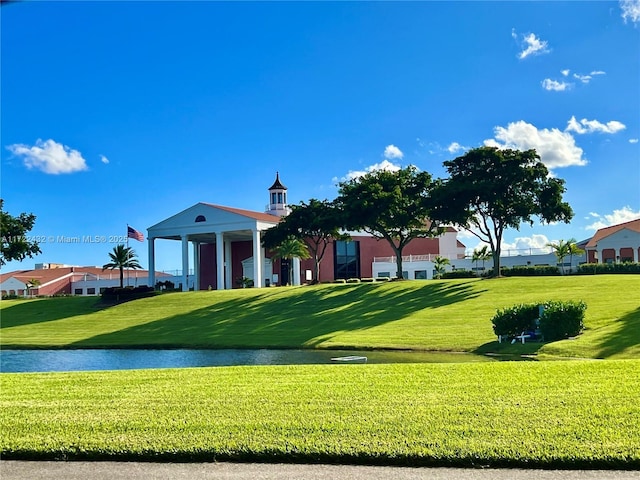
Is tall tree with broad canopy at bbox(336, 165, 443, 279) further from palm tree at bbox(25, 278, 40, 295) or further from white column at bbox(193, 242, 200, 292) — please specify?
palm tree at bbox(25, 278, 40, 295)

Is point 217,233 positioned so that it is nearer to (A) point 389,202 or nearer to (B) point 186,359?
(A) point 389,202

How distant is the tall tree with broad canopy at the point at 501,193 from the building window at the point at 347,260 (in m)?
24.4

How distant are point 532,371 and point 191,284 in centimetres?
6461

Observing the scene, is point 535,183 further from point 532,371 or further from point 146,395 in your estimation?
point 146,395

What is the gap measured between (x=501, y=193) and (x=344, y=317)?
1702cm

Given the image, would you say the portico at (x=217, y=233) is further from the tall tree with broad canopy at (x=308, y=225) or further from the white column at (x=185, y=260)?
the tall tree with broad canopy at (x=308, y=225)

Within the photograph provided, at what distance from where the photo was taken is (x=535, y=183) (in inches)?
1861

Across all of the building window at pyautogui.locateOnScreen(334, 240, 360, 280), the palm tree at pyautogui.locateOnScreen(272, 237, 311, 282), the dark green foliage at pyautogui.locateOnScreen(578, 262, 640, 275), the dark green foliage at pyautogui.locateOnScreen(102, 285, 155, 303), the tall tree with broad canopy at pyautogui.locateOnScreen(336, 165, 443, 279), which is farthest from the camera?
the building window at pyautogui.locateOnScreen(334, 240, 360, 280)

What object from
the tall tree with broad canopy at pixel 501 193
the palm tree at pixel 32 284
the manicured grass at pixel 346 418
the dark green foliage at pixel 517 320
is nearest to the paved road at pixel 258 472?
the manicured grass at pixel 346 418

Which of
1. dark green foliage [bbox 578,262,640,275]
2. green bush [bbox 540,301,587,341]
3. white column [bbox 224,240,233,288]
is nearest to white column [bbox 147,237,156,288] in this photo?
white column [bbox 224,240,233,288]

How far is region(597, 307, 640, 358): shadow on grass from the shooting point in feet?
69.4

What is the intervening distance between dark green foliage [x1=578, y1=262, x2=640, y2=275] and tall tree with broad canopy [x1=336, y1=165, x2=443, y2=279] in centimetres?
1207

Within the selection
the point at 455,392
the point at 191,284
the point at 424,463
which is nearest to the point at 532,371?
the point at 455,392

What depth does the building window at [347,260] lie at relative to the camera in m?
72.8
